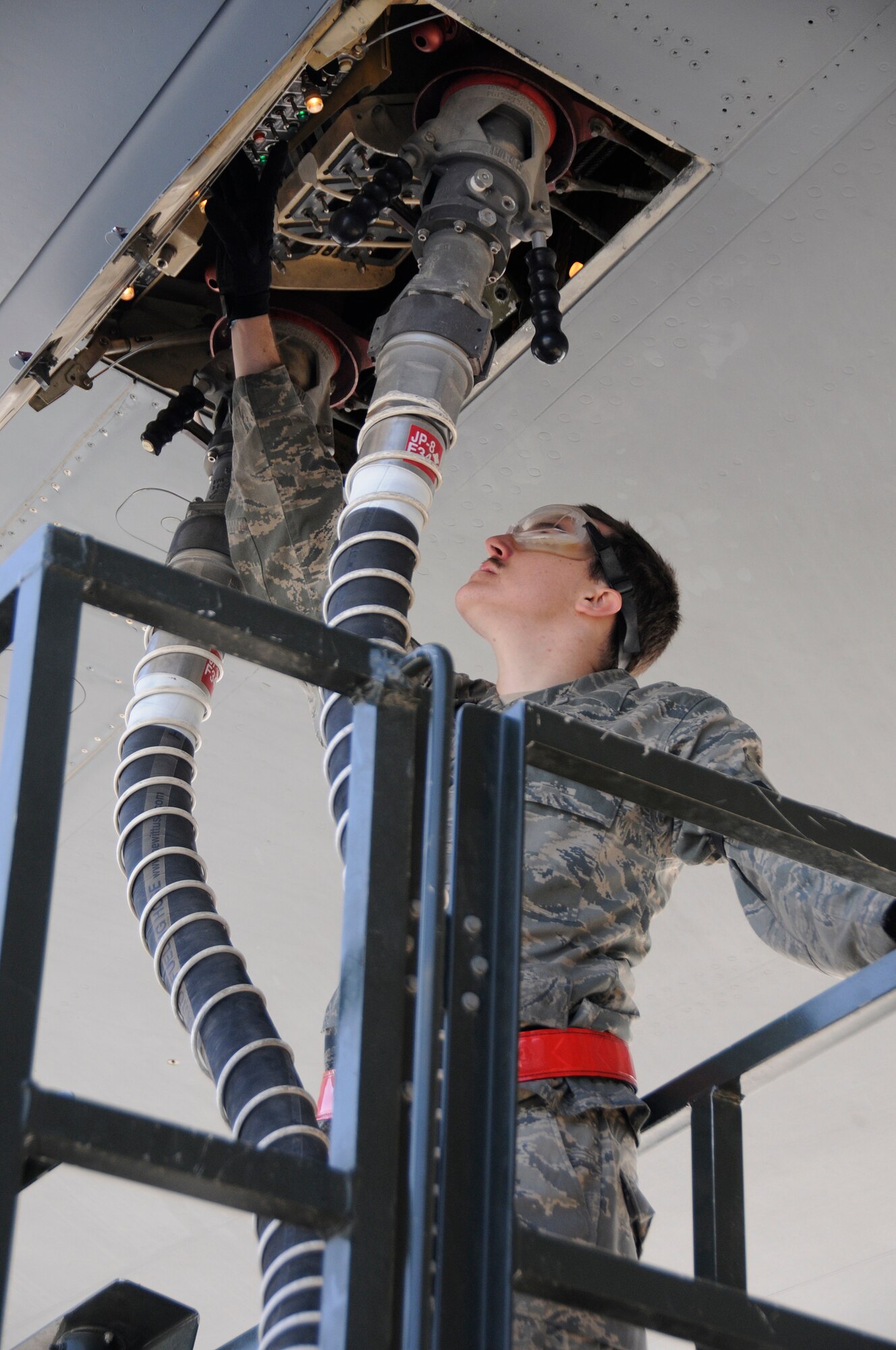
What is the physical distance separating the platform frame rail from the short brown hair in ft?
4.20

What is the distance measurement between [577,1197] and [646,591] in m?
1.34

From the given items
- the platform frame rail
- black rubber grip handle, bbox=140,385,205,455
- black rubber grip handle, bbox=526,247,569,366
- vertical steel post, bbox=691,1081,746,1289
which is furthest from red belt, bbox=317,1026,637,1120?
black rubber grip handle, bbox=140,385,205,455

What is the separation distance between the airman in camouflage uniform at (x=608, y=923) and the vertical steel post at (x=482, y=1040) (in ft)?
1.36

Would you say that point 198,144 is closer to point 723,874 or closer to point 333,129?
point 333,129

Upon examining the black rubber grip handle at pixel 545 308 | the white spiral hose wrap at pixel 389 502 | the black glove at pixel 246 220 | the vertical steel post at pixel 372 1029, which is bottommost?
the vertical steel post at pixel 372 1029

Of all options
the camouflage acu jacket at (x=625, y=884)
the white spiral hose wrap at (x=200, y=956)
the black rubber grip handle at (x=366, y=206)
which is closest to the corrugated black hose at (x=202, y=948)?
the white spiral hose wrap at (x=200, y=956)

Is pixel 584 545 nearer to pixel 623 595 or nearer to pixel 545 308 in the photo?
pixel 623 595

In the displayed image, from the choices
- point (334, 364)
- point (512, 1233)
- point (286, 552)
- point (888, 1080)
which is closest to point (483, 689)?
point (286, 552)

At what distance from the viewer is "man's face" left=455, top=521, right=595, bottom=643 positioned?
287 cm

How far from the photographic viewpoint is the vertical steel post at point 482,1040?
4.22 feet

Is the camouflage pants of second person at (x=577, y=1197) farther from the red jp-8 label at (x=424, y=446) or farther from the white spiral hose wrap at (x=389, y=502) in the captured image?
the red jp-8 label at (x=424, y=446)

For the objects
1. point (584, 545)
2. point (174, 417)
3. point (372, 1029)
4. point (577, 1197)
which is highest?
point (174, 417)

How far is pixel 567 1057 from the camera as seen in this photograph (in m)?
2.05

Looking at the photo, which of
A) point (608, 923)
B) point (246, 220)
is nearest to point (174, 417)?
point (246, 220)
